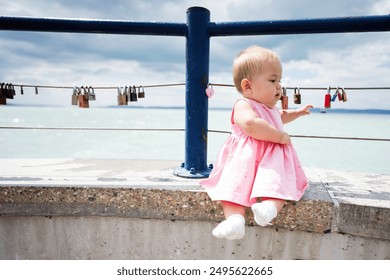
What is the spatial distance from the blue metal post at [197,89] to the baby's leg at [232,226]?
18.3 inches

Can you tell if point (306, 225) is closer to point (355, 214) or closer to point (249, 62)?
point (355, 214)

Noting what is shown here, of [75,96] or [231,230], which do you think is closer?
[231,230]

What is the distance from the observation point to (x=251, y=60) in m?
1.27

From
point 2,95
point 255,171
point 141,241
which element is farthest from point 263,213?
point 2,95

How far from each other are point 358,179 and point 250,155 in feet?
3.09

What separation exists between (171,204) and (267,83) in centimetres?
82

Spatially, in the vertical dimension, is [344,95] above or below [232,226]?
above

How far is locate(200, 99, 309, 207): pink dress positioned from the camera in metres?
1.14

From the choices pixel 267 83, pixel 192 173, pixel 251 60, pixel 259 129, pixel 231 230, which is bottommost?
pixel 231 230

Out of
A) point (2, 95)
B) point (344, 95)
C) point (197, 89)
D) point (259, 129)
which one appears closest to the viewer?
point (259, 129)

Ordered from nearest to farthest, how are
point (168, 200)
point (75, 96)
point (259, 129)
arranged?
point (259, 129), point (168, 200), point (75, 96)

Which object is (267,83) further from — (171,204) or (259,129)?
(171,204)

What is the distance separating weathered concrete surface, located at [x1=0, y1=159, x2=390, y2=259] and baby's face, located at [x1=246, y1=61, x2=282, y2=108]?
1.81ft

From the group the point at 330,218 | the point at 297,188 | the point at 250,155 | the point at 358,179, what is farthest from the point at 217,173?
the point at 358,179
